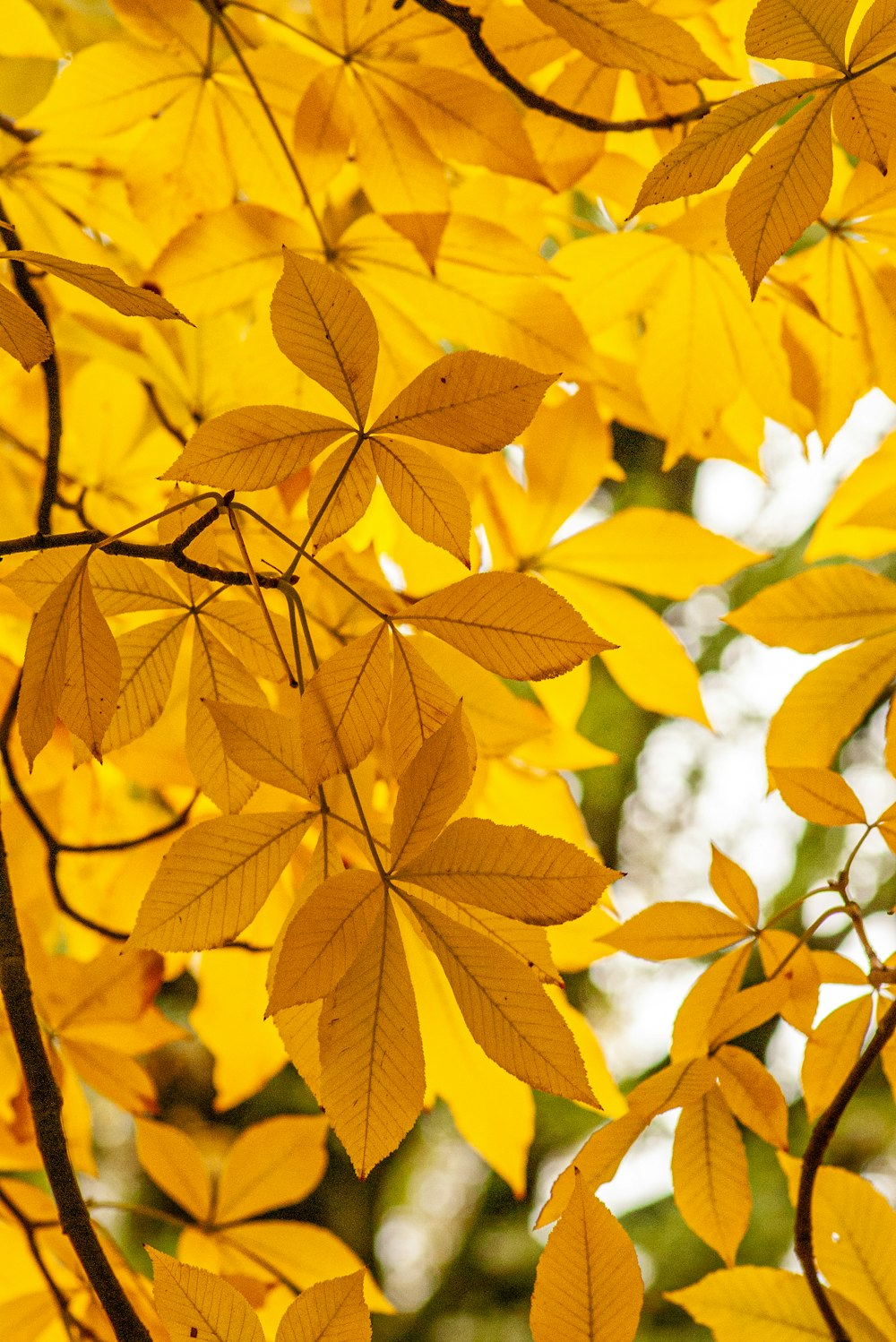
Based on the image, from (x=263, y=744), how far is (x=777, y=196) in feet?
0.75

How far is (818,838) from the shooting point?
2055mm

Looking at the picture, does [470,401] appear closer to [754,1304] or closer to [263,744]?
[263,744]

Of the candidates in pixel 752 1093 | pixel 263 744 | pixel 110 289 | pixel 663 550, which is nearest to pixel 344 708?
pixel 263 744

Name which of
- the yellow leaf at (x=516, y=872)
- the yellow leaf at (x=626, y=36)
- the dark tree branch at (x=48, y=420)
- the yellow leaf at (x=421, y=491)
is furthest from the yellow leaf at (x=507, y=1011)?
the yellow leaf at (x=626, y=36)

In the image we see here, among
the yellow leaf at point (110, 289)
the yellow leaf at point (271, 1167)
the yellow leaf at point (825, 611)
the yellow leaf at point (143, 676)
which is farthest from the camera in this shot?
the yellow leaf at point (271, 1167)

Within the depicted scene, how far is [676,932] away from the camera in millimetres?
461

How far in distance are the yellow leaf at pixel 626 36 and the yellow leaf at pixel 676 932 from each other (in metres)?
0.33

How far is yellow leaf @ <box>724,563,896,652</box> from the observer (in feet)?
1.76

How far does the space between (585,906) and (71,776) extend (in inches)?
18.8

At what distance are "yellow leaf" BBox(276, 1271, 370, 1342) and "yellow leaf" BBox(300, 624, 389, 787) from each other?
14 cm

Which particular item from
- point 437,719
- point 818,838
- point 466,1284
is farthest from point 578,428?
point 466,1284

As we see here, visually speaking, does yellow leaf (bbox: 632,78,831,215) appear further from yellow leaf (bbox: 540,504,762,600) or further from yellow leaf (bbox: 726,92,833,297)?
yellow leaf (bbox: 540,504,762,600)

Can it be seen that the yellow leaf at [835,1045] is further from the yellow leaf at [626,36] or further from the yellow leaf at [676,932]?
the yellow leaf at [626,36]

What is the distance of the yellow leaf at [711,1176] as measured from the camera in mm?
415
